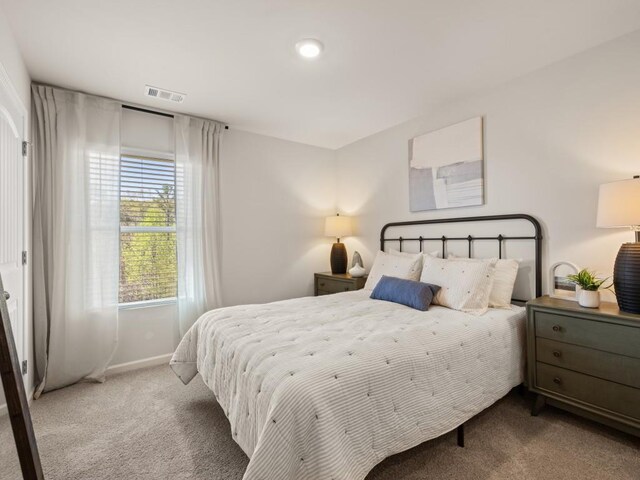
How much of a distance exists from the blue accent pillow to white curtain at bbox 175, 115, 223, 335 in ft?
5.74

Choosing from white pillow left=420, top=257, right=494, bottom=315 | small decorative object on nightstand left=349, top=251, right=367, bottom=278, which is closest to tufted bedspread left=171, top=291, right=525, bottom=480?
white pillow left=420, top=257, right=494, bottom=315

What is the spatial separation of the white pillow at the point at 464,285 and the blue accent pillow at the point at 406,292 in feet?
0.28

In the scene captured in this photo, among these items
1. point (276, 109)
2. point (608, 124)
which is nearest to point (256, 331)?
point (276, 109)

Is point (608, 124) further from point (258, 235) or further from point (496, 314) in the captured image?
point (258, 235)

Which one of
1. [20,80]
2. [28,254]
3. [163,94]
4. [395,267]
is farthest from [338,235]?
[20,80]

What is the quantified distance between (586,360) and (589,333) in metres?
0.17

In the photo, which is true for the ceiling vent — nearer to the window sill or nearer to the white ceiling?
the white ceiling

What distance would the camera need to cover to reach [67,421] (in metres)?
2.11

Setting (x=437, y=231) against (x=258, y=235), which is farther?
(x=258, y=235)

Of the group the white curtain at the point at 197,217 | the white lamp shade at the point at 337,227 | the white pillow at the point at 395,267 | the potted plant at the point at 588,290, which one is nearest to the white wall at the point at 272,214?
the white curtain at the point at 197,217

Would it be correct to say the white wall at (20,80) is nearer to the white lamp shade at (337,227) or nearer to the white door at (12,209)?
the white door at (12,209)

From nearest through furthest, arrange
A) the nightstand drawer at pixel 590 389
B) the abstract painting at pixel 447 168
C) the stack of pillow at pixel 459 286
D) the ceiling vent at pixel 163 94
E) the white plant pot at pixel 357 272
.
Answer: the nightstand drawer at pixel 590 389, the stack of pillow at pixel 459 286, the ceiling vent at pixel 163 94, the abstract painting at pixel 447 168, the white plant pot at pixel 357 272

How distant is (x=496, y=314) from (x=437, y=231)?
1147mm

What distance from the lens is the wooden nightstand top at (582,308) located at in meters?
1.76
